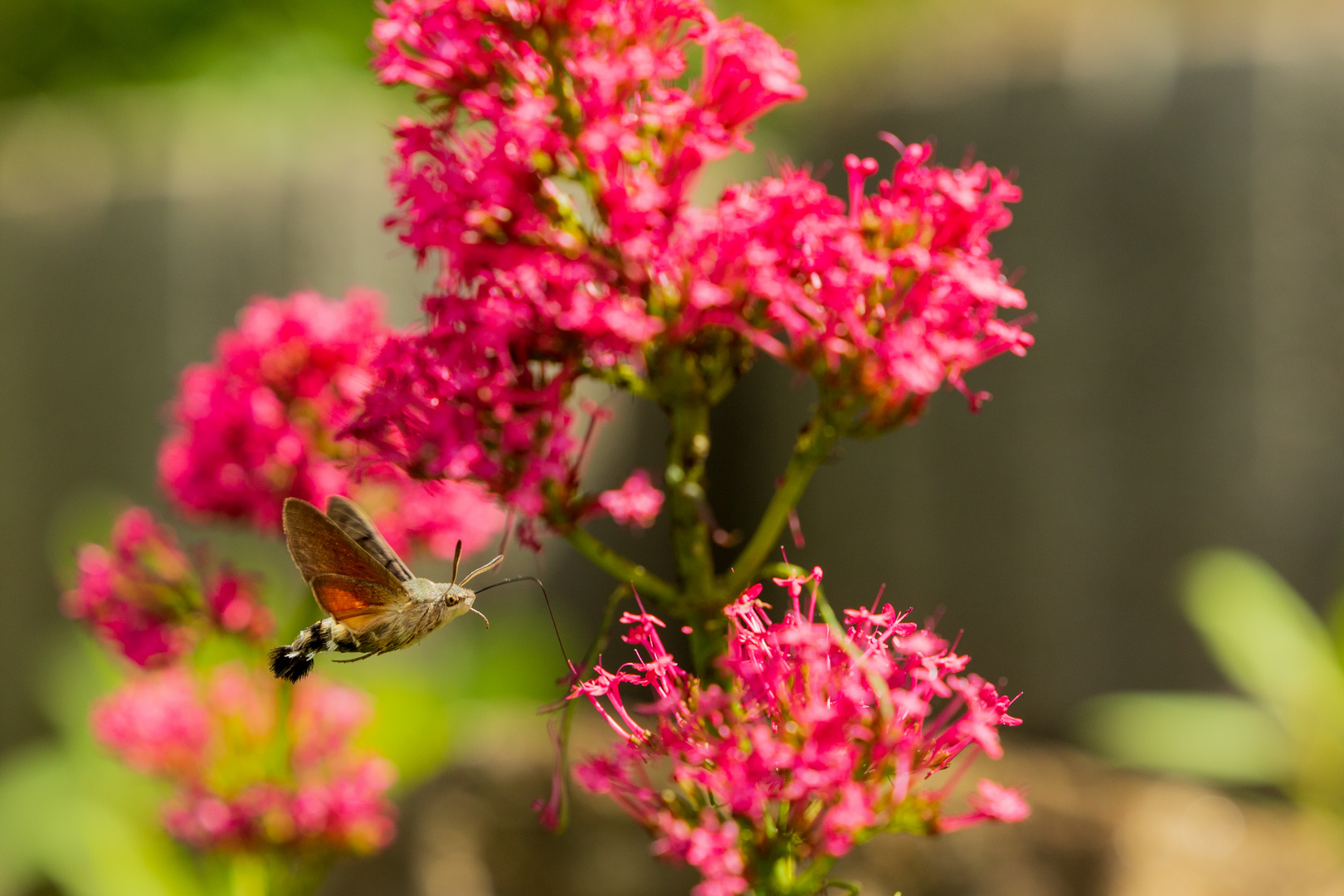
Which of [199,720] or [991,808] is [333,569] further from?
[199,720]

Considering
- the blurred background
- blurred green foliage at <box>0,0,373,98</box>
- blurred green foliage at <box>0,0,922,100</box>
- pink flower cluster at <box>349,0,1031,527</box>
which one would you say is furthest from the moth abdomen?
blurred green foliage at <box>0,0,373,98</box>

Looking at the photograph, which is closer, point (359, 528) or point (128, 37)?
point (359, 528)

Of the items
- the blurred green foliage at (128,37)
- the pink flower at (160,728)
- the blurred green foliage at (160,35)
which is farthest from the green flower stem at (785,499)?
the blurred green foliage at (128,37)

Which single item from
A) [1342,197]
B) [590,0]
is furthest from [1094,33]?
[590,0]

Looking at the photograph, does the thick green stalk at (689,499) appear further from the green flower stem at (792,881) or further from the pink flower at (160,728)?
the pink flower at (160,728)

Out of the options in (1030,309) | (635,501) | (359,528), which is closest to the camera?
(635,501)

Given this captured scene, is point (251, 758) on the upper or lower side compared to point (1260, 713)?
upper

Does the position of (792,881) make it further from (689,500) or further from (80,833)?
(80,833)

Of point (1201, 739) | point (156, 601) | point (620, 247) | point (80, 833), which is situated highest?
point (620, 247)

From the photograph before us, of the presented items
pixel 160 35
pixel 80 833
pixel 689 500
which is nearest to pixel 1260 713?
pixel 689 500
